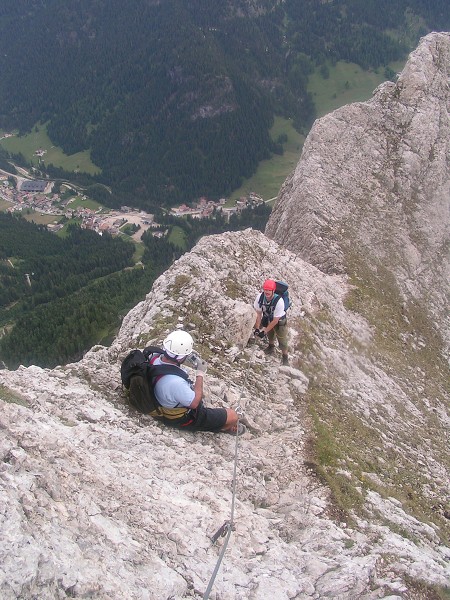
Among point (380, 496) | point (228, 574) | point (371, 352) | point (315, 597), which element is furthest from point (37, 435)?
point (371, 352)

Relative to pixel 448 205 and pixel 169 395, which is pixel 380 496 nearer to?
pixel 169 395

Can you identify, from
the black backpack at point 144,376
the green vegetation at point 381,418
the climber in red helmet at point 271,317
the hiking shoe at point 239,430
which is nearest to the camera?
the black backpack at point 144,376

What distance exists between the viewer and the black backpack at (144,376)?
14461 mm

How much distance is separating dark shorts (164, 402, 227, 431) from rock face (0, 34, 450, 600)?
1.30ft

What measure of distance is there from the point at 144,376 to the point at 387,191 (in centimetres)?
3891

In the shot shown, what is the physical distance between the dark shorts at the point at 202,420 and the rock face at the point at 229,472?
398 mm

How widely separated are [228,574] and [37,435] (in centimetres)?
544

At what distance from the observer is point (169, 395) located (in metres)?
14.5

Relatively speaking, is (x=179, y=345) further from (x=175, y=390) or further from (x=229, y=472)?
(x=229, y=472)

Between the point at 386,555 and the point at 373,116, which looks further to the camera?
the point at 373,116

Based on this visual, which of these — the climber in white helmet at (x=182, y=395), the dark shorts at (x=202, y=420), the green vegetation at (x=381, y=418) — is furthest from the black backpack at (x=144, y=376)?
the green vegetation at (x=381, y=418)

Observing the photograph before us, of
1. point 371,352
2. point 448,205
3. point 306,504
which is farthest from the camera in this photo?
point 448,205

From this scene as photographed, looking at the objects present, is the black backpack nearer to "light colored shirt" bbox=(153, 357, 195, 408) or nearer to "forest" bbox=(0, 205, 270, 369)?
"light colored shirt" bbox=(153, 357, 195, 408)

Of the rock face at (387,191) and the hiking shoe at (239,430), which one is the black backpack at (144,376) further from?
→ the rock face at (387,191)
